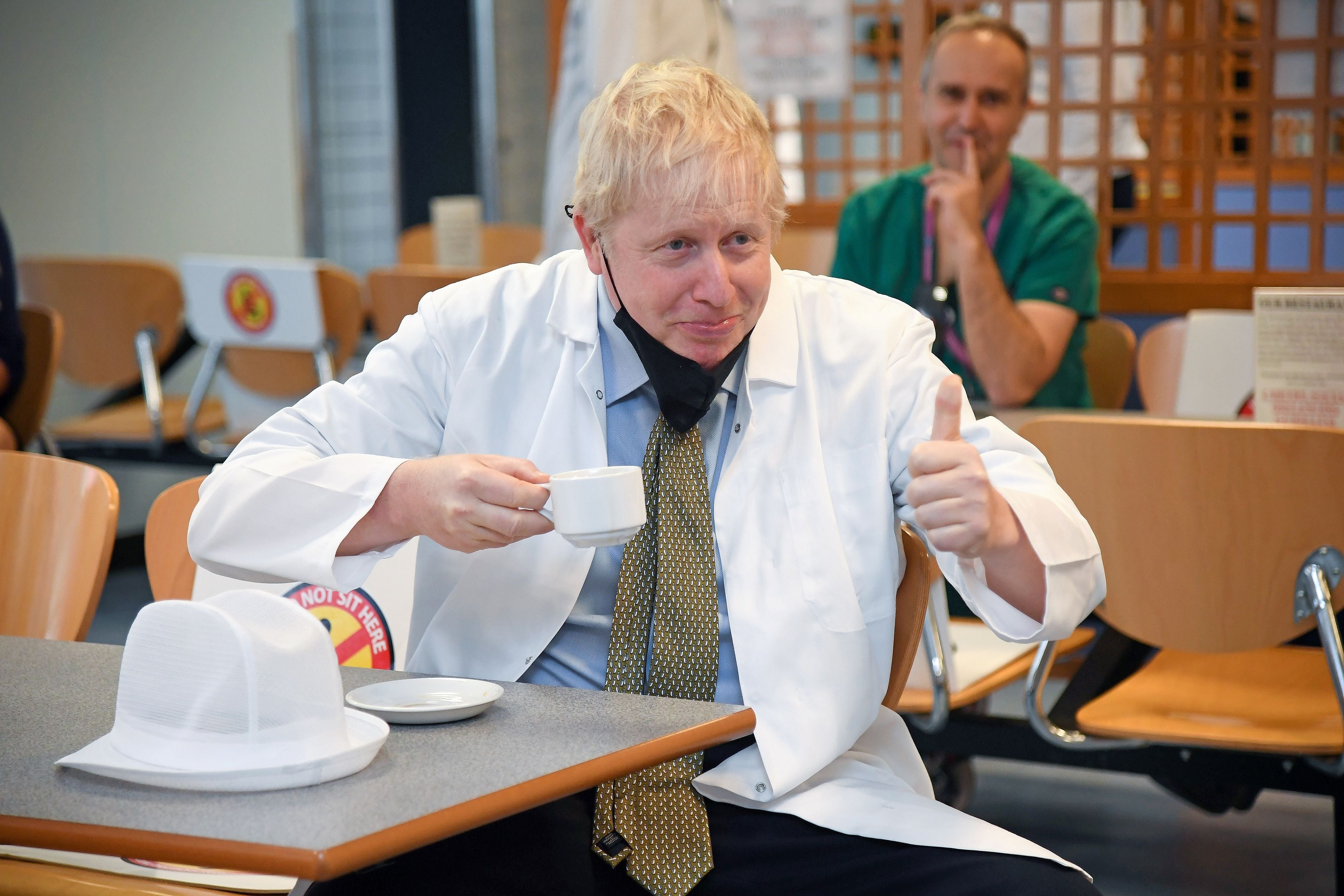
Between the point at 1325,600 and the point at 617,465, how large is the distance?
1.02 m

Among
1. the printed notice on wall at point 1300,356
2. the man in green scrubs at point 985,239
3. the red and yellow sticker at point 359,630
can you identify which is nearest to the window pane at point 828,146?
the man in green scrubs at point 985,239

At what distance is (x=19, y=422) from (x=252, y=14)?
261 cm

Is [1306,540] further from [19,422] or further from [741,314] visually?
[19,422]

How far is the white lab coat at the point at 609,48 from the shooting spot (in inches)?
149

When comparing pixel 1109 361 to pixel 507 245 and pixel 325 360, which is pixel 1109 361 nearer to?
A: pixel 325 360

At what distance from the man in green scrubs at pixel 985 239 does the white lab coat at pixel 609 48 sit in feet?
2.87

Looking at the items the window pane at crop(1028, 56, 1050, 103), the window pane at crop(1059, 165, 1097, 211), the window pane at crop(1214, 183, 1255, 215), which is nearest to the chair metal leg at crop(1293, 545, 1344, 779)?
the window pane at crop(1028, 56, 1050, 103)

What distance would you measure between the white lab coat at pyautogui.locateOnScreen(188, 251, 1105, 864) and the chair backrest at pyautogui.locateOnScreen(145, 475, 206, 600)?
309mm

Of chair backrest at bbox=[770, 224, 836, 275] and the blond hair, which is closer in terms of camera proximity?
the blond hair

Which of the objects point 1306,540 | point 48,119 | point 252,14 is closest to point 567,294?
point 1306,540

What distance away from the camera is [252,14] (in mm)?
5652

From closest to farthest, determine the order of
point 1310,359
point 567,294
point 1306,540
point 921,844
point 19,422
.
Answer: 1. point 921,844
2. point 567,294
3. point 1306,540
4. point 1310,359
5. point 19,422

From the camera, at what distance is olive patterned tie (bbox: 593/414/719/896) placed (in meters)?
1.36

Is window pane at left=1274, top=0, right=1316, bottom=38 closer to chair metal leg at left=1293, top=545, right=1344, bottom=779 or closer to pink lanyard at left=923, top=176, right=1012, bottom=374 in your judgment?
pink lanyard at left=923, top=176, right=1012, bottom=374
